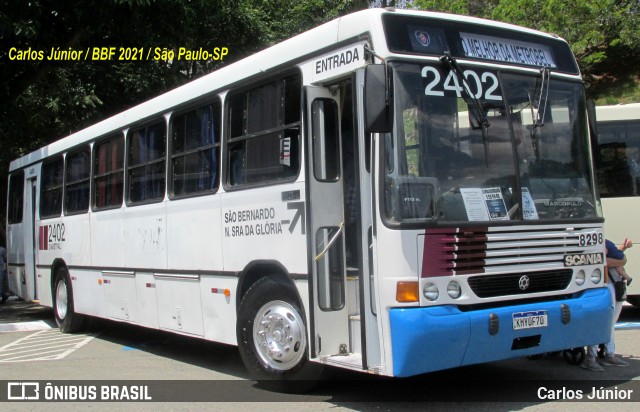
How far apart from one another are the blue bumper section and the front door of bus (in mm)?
809

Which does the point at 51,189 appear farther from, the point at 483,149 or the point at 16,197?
the point at 483,149

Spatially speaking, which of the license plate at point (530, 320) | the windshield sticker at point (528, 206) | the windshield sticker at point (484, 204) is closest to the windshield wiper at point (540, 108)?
the windshield sticker at point (528, 206)

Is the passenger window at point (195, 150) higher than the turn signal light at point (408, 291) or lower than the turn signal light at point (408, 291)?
higher

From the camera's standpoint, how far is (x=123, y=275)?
9797 mm

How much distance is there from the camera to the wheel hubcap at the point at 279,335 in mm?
6445

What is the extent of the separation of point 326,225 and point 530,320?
1.86 metres

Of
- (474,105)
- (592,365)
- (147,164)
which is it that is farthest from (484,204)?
(147,164)

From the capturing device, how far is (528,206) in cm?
600

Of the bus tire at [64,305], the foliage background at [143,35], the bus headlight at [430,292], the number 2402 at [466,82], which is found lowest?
the bus tire at [64,305]

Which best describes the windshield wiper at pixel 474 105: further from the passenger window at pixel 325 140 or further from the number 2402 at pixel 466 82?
the passenger window at pixel 325 140

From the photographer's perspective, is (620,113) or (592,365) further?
(620,113)

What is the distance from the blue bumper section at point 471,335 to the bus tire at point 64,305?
25.8 ft

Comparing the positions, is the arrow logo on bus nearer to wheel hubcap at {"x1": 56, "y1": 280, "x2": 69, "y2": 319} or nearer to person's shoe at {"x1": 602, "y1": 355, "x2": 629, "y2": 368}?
person's shoe at {"x1": 602, "y1": 355, "x2": 629, "y2": 368}

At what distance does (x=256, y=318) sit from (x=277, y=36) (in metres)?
15.1
